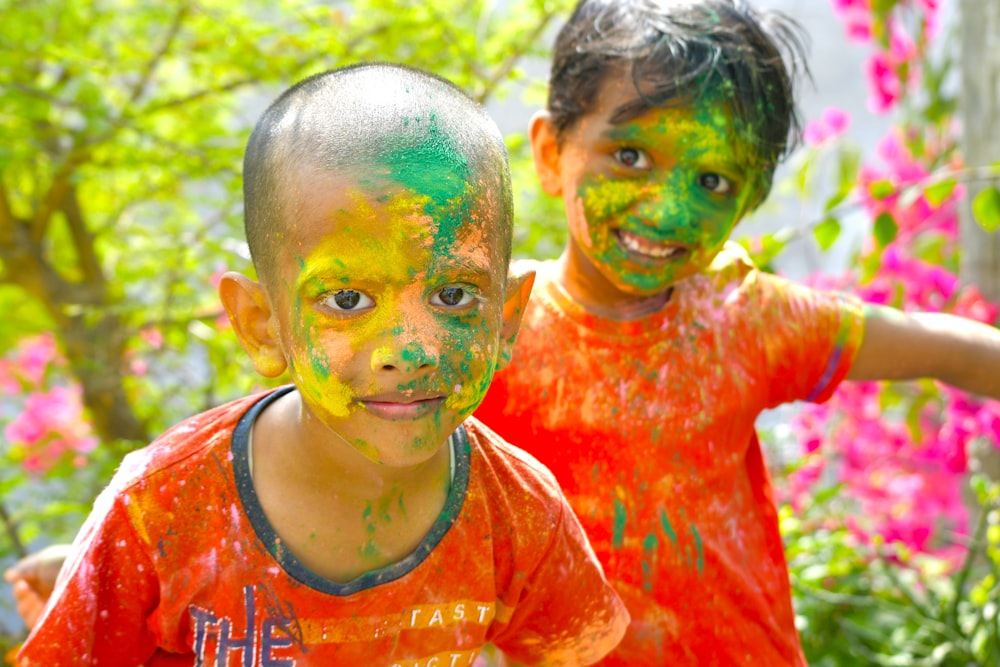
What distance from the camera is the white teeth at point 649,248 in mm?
1677

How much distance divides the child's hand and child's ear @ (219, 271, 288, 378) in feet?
1.98

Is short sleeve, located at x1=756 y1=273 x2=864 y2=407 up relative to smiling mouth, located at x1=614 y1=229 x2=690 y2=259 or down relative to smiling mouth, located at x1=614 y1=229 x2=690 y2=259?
down

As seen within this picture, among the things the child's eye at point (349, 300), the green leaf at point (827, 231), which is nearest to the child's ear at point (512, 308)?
the child's eye at point (349, 300)

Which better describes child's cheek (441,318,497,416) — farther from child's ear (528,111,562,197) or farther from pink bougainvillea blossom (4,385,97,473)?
pink bougainvillea blossom (4,385,97,473)

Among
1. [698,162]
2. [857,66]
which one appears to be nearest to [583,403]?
[698,162]

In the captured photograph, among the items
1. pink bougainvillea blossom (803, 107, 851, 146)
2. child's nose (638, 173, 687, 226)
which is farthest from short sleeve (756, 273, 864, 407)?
pink bougainvillea blossom (803, 107, 851, 146)

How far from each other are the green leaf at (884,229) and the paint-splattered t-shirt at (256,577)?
131 centimetres

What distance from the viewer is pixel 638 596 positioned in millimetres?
1698

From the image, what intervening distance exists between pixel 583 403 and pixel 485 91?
3.94ft

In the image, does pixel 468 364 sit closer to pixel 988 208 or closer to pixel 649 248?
pixel 649 248

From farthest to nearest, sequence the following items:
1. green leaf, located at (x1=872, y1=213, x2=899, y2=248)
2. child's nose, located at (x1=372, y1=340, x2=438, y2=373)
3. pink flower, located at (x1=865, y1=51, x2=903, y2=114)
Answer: pink flower, located at (x1=865, y1=51, x2=903, y2=114), green leaf, located at (x1=872, y1=213, x2=899, y2=248), child's nose, located at (x1=372, y1=340, x2=438, y2=373)

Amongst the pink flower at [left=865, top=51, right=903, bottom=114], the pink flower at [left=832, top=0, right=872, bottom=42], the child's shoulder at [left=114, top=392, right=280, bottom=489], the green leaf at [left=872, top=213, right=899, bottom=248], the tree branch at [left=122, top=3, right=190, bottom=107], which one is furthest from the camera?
the pink flower at [left=865, top=51, right=903, bottom=114]

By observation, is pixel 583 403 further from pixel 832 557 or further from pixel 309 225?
pixel 832 557

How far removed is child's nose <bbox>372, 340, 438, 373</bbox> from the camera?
1.13 metres
